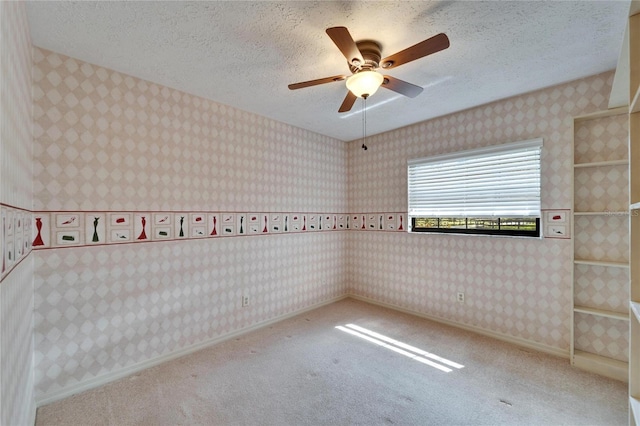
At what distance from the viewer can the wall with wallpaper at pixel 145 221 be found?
2.08 metres

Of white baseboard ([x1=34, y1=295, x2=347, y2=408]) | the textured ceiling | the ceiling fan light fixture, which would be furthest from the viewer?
white baseboard ([x1=34, y1=295, x2=347, y2=408])

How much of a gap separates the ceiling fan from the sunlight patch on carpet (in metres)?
2.41

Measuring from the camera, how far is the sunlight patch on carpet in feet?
8.30

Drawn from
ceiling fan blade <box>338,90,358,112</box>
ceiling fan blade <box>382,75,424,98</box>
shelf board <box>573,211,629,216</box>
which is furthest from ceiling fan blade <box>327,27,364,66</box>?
shelf board <box>573,211,629,216</box>

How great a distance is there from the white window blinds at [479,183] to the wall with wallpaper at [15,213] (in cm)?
366

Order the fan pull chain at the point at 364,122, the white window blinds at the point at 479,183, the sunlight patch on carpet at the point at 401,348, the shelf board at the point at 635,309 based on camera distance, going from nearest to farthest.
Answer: the shelf board at the point at 635,309 → the sunlight patch on carpet at the point at 401,348 → the white window blinds at the point at 479,183 → the fan pull chain at the point at 364,122

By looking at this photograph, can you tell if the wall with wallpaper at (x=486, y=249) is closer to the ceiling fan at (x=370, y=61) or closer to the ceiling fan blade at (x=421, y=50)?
the ceiling fan at (x=370, y=61)

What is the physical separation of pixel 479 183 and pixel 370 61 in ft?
6.78

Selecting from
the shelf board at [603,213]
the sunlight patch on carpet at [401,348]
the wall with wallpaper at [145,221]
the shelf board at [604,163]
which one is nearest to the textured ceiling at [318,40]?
the wall with wallpaper at [145,221]

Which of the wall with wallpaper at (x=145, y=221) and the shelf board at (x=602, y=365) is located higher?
the wall with wallpaper at (x=145, y=221)

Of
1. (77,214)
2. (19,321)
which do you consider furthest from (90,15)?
(19,321)

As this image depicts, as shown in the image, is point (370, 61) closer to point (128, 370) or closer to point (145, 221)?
point (145, 221)

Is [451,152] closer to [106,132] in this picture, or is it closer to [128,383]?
[106,132]

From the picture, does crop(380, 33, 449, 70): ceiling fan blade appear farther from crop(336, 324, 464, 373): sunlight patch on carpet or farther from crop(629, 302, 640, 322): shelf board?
crop(336, 324, 464, 373): sunlight patch on carpet
